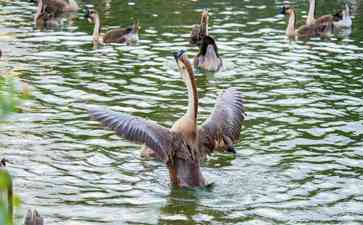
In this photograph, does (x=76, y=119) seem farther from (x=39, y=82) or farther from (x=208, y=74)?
(x=208, y=74)

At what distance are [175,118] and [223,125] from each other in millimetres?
3038

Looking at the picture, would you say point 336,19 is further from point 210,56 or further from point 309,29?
point 210,56

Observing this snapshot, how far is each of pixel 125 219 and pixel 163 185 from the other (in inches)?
53.5

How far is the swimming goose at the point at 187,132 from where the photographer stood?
938 cm

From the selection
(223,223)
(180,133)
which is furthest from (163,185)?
(223,223)

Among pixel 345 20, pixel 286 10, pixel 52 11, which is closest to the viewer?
pixel 345 20

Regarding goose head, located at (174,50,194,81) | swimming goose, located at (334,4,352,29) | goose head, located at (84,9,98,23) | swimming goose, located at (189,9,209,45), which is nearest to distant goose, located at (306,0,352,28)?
swimming goose, located at (334,4,352,29)

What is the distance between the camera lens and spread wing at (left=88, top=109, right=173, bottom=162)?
30.5 ft

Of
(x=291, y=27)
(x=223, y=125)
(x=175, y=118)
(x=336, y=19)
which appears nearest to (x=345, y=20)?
(x=336, y=19)

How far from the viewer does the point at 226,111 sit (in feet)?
35.2

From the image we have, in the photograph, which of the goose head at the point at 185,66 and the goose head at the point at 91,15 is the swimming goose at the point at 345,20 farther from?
the goose head at the point at 185,66

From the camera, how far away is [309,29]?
70.4 feet

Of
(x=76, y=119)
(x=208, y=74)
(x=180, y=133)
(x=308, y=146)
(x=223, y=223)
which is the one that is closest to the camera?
(x=223, y=223)

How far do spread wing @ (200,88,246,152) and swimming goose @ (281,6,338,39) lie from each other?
10.4 m
